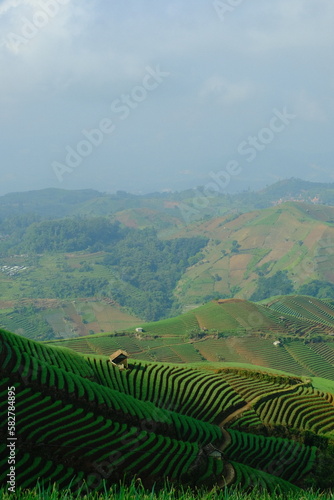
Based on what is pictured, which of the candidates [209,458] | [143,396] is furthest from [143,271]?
[209,458]

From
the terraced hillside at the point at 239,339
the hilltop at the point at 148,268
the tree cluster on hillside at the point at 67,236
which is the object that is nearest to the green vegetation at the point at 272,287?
the hilltop at the point at 148,268

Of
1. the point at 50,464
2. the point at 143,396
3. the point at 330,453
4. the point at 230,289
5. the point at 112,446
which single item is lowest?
the point at 230,289

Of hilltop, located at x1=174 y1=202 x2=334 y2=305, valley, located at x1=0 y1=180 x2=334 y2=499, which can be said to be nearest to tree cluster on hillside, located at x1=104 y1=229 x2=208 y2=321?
valley, located at x1=0 y1=180 x2=334 y2=499

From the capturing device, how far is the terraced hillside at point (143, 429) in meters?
19.8

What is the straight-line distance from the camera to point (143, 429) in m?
25.5

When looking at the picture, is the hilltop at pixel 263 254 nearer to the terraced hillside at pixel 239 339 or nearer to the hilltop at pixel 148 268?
the hilltop at pixel 148 268

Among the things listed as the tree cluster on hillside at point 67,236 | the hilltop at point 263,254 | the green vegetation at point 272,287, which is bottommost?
the green vegetation at point 272,287

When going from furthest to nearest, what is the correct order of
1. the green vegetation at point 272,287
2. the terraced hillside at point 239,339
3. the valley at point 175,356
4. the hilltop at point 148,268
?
1. the green vegetation at point 272,287
2. the hilltop at point 148,268
3. the terraced hillside at point 239,339
4. the valley at point 175,356

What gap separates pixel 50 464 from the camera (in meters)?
18.8

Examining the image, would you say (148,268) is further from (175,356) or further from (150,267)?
(175,356)

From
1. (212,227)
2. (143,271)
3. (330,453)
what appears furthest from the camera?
(212,227)

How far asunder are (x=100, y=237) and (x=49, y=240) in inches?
847

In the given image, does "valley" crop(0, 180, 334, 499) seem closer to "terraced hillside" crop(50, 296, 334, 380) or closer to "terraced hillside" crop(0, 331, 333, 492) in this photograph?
"terraced hillside" crop(0, 331, 333, 492)

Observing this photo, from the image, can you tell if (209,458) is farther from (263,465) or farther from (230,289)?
(230,289)
